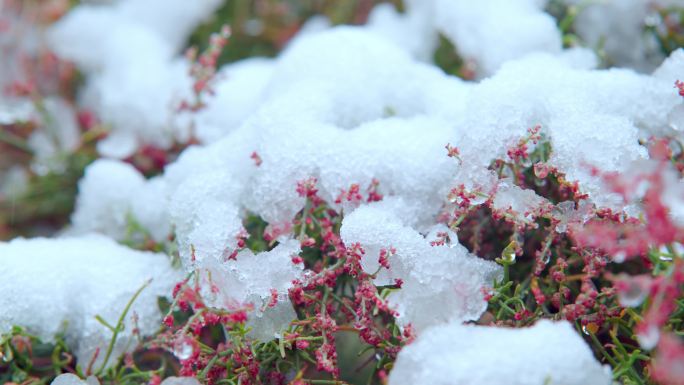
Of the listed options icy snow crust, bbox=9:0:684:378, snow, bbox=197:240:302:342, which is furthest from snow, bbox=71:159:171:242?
snow, bbox=197:240:302:342

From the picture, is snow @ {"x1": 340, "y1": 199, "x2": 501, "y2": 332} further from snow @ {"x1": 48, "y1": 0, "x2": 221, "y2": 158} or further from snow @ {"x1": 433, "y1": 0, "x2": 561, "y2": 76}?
snow @ {"x1": 48, "y1": 0, "x2": 221, "y2": 158}

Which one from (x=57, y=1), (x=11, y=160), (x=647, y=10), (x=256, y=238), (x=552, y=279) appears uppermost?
(x=57, y=1)

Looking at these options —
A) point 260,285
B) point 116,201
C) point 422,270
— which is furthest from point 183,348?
point 116,201

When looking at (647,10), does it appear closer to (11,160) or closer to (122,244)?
(122,244)

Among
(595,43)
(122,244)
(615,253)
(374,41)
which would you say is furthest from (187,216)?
(595,43)

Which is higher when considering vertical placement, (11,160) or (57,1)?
(57,1)

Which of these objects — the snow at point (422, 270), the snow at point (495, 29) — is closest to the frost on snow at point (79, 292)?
the snow at point (422, 270)
